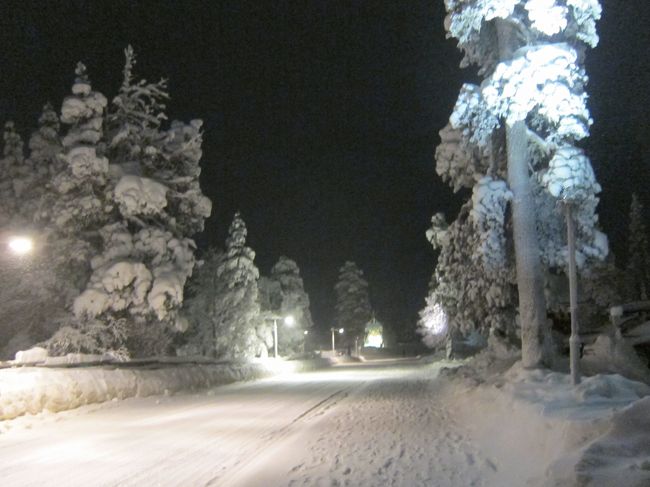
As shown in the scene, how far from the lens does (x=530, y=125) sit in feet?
57.2

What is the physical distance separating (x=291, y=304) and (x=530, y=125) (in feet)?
171

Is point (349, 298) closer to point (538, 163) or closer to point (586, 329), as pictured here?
point (586, 329)

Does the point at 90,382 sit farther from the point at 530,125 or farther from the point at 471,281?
the point at 530,125

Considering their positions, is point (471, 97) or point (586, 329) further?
point (586, 329)

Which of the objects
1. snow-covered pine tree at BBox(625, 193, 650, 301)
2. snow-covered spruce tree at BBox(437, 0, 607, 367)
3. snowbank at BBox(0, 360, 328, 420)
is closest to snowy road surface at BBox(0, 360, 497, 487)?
snowbank at BBox(0, 360, 328, 420)

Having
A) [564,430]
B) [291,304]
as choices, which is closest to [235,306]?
[291,304]

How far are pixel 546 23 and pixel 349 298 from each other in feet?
267

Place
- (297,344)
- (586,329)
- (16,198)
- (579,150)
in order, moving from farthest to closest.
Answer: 1. (297,344)
2. (16,198)
3. (586,329)
4. (579,150)

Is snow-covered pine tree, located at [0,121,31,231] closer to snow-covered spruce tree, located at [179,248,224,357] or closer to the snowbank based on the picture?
the snowbank

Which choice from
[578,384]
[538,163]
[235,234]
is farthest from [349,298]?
[578,384]

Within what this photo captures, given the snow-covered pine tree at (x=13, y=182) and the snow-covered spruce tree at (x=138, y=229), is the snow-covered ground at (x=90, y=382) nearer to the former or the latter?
the snow-covered spruce tree at (x=138, y=229)

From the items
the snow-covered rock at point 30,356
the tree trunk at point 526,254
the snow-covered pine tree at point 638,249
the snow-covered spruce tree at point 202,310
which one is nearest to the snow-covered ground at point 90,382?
the snow-covered rock at point 30,356

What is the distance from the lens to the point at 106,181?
28016 millimetres

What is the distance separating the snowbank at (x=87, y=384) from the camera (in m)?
15.3
